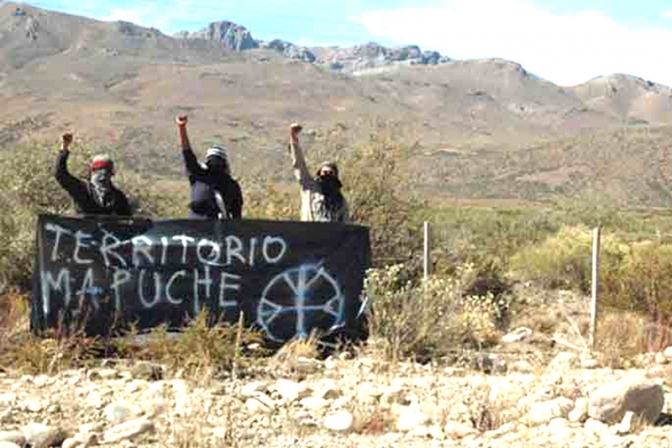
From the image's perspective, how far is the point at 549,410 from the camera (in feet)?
20.8

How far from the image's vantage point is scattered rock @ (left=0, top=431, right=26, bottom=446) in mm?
5727

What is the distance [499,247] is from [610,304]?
358 inches

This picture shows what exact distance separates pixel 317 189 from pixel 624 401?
4.35 meters

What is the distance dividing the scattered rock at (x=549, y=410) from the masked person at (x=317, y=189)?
3.73 meters

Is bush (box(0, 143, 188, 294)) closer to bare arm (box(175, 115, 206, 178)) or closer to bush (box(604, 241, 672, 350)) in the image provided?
bare arm (box(175, 115, 206, 178))

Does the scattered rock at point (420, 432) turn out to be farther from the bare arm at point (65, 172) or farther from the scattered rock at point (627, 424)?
the bare arm at point (65, 172)

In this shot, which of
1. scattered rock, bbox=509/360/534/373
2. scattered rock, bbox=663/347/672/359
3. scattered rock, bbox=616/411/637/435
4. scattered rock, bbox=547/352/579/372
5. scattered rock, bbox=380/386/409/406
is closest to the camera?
scattered rock, bbox=616/411/637/435

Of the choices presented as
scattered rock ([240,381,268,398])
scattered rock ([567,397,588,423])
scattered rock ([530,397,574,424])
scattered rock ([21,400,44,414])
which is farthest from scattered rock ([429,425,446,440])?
scattered rock ([21,400,44,414])

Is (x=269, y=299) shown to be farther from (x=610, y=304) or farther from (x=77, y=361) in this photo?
(x=610, y=304)

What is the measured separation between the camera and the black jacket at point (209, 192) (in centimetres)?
913

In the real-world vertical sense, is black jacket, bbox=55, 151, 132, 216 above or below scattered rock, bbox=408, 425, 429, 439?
above

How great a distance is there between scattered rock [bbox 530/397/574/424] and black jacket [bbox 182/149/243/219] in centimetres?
402

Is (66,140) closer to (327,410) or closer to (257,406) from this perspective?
(257,406)

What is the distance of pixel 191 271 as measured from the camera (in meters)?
9.00
